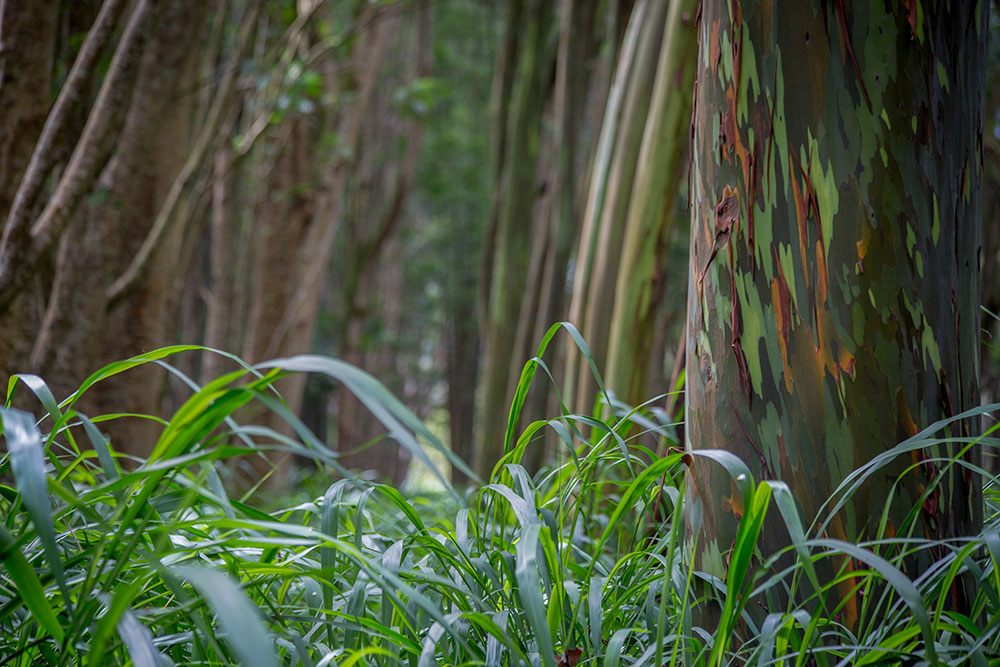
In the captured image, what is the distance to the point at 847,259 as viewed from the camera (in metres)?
0.76

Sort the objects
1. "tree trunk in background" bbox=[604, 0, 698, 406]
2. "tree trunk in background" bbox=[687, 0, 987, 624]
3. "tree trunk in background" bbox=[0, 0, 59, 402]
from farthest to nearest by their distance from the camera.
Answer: "tree trunk in background" bbox=[604, 0, 698, 406], "tree trunk in background" bbox=[0, 0, 59, 402], "tree trunk in background" bbox=[687, 0, 987, 624]

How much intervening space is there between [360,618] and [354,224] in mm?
7287

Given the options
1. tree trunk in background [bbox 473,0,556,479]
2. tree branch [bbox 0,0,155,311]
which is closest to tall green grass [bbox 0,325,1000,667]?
tree branch [bbox 0,0,155,311]

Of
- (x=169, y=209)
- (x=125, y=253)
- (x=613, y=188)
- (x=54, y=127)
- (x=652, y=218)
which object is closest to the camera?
(x=54, y=127)

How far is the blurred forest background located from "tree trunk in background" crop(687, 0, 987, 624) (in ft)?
0.98

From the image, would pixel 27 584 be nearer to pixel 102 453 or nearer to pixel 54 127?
pixel 102 453

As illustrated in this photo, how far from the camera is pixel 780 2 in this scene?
78cm

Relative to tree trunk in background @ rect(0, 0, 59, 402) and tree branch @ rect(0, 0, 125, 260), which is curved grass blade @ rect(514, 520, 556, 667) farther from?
tree trunk in background @ rect(0, 0, 59, 402)

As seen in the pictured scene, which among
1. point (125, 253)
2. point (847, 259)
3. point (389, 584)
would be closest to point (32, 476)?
point (389, 584)

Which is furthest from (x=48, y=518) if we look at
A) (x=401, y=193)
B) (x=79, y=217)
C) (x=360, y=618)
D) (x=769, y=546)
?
(x=401, y=193)

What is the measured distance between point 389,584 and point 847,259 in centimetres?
58

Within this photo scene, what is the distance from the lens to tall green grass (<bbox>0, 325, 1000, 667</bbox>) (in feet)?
1.60

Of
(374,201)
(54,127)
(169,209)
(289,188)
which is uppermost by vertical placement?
(374,201)

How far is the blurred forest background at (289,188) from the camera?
1633mm
